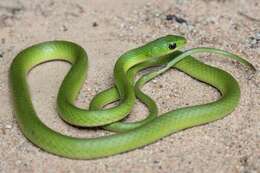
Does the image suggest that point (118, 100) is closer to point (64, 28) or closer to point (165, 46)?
point (165, 46)

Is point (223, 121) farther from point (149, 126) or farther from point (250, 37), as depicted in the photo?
point (250, 37)

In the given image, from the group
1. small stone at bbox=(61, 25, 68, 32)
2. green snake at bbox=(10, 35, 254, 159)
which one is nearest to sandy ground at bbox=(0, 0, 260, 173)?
small stone at bbox=(61, 25, 68, 32)

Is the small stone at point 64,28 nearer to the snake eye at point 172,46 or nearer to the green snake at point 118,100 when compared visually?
the green snake at point 118,100

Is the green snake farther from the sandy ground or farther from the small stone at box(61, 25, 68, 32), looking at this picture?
the small stone at box(61, 25, 68, 32)

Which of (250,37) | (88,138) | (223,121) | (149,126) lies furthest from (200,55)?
(88,138)

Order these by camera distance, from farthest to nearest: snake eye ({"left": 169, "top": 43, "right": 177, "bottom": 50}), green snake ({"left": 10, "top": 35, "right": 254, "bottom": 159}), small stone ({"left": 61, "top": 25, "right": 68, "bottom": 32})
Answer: small stone ({"left": 61, "top": 25, "right": 68, "bottom": 32}) < snake eye ({"left": 169, "top": 43, "right": 177, "bottom": 50}) < green snake ({"left": 10, "top": 35, "right": 254, "bottom": 159})
